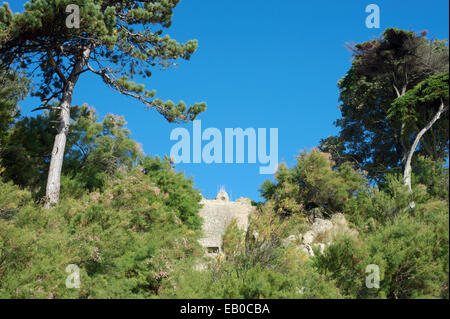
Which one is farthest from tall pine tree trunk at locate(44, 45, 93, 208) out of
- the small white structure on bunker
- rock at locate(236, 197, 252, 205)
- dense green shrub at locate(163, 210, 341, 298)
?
rock at locate(236, 197, 252, 205)

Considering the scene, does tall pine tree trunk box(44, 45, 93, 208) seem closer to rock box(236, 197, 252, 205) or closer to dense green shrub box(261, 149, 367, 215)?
dense green shrub box(261, 149, 367, 215)

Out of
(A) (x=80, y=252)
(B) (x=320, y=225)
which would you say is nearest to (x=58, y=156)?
(A) (x=80, y=252)

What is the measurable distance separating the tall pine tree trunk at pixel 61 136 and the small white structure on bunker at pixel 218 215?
1293 centimetres

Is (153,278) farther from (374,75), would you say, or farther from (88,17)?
(374,75)

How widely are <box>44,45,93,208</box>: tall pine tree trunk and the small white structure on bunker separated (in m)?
12.9

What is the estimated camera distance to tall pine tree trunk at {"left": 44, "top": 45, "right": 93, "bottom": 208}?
52.6 feet

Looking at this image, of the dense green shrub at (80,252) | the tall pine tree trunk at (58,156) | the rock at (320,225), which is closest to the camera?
the dense green shrub at (80,252)

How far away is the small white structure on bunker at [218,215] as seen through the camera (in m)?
28.5

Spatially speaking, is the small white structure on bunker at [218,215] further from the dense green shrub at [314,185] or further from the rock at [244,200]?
the dense green shrub at [314,185]

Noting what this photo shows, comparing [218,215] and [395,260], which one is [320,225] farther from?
[395,260]

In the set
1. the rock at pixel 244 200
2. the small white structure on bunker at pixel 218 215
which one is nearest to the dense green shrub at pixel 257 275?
the small white structure on bunker at pixel 218 215

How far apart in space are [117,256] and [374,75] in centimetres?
1835
